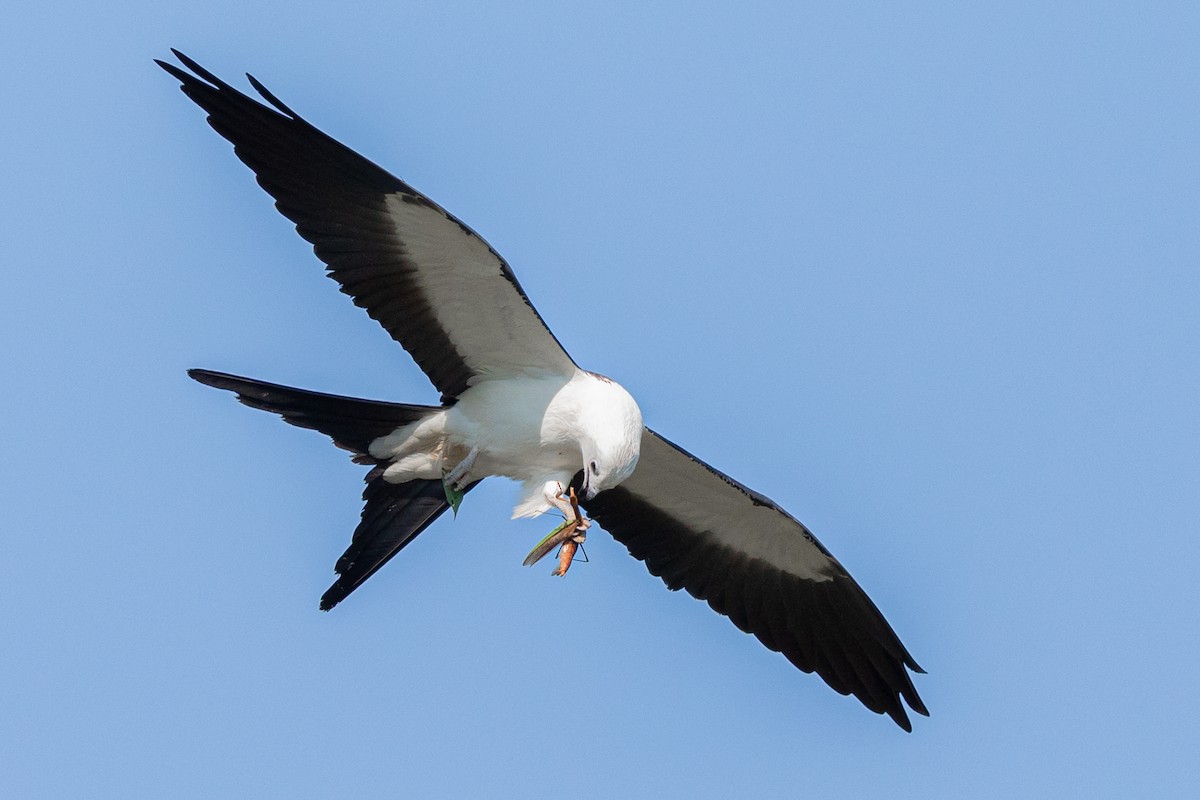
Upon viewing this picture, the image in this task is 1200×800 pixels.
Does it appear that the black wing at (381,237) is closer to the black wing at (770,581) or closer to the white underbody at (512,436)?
the white underbody at (512,436)

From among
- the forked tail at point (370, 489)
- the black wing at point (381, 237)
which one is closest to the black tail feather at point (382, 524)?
the forked tail at point (370, 489)

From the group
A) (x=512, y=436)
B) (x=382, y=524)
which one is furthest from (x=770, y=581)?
(x=382, y=524)

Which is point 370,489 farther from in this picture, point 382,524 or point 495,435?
point 495,435

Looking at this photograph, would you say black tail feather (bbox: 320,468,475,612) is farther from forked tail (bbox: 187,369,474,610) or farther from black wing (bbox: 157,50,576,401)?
black wing (bbox: 157,50,576,401)

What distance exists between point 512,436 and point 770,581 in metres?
2.07

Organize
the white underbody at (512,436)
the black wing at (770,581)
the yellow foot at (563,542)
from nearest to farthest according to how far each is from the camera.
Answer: the yellow foot at (563,542) < the white underbody at (512,436) < the black wing at (770,581)

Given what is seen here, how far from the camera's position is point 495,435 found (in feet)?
30.6

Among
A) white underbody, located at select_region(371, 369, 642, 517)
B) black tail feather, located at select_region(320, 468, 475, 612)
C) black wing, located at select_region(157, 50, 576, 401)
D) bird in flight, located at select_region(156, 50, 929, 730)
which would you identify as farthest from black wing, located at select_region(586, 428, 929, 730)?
black wing, located at select_region(157, 50, 576, 401)

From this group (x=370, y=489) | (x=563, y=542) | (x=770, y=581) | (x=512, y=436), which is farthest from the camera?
(x=770, y=581)

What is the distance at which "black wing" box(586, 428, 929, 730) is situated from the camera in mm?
Result: 10234

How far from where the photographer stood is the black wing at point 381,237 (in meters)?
8.68

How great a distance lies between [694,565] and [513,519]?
4.70 ft

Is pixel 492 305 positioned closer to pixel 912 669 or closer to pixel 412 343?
pixel 412 343

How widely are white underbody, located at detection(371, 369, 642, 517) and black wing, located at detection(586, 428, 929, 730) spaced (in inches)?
34.6
